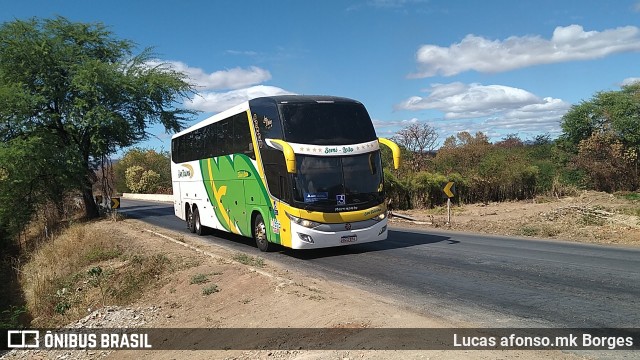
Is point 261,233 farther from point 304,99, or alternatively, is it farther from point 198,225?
point 198,225

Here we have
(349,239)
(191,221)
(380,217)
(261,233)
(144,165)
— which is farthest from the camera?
(144,165)

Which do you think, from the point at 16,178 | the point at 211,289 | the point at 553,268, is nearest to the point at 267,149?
the point at 211,289

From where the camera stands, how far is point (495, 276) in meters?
9.38

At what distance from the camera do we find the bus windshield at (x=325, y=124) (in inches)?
464

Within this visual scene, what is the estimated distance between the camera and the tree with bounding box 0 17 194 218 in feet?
83.5

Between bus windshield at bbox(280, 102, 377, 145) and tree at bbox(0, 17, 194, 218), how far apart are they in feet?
57.3

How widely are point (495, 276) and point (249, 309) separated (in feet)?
15.5

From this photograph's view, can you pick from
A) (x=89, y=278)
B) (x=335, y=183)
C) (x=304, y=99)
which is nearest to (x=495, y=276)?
(x=335, y=183)

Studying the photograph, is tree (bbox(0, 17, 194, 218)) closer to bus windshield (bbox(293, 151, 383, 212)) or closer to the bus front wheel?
the bus front wheel

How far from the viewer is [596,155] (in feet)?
116

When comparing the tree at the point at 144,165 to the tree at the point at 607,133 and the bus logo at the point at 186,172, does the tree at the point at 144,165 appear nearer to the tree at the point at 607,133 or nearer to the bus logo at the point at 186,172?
the bus logo at the point at 186,172

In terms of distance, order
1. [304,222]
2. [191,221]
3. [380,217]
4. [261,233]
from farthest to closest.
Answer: [191,221], [261,233], [380,217], [304,222]

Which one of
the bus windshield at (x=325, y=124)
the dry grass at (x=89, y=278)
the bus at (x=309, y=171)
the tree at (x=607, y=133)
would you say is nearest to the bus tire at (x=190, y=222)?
the dry grass at (x=89, y=278)

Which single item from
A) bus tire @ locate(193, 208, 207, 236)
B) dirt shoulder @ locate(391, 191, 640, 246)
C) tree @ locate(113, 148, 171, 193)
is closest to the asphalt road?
dirt shoulder @ locate(391, 191, 640, 246)
